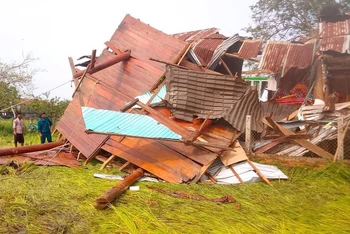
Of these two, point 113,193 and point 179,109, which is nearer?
point 113,193

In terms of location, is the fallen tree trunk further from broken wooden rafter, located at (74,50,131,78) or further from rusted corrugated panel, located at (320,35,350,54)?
rusted corrugated panel, located at (320,35,350,54)

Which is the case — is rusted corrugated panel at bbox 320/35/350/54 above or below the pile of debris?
above

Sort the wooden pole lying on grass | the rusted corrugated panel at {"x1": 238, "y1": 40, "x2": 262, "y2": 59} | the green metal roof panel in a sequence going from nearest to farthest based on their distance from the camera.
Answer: the wooden pole lying on grass, the green metal roof panel, the rusted corrugated panel at {"x1": 238, "y1": 40, "x2": 262, "y2": 59}

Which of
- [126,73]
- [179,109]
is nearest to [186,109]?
[179,109]

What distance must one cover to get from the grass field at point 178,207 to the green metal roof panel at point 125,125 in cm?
102

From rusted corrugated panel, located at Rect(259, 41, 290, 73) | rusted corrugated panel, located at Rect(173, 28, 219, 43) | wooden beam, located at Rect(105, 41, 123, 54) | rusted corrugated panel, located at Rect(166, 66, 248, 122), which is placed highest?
rusted corrugated panel, located at Rect(173, 28, 219, 43)

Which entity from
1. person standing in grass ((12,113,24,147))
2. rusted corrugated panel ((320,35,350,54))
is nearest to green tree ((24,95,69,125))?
person standing in grass ((12,113,24,147))

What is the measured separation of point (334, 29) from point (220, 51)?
469 centimetres

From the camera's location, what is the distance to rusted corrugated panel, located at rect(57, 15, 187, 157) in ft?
29.2

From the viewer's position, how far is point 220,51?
453 inches

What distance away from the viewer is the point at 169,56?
978 cm

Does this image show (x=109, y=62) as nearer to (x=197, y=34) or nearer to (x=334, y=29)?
(x=197, y=34)

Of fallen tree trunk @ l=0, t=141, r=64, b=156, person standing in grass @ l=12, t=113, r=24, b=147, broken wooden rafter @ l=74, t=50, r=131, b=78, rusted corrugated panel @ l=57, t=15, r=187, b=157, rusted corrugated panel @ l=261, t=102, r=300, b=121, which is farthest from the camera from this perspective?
rusted corrugated panel @ l=261, t=102, r=300, b=121

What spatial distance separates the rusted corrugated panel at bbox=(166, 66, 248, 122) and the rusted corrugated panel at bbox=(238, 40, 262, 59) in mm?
3526
